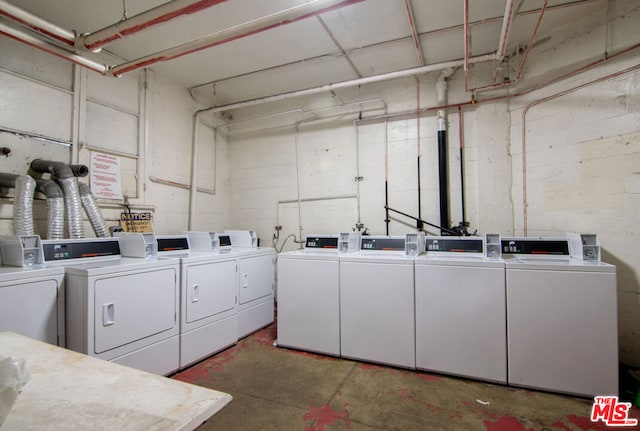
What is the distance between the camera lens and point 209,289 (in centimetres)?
282

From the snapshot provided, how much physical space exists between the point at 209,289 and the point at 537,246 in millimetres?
2917

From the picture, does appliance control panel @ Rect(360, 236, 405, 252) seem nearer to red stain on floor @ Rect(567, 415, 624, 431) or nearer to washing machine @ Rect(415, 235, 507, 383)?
washing machine @ Rect(415, 235, 507, 383)

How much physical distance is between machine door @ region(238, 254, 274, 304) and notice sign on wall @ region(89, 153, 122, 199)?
5.06 ft

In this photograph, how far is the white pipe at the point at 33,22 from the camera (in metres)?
1.82

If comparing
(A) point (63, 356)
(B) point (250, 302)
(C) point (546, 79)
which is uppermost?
(C) point (546, 79)

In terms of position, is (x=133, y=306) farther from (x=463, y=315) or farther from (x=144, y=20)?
(x=463, y=315)

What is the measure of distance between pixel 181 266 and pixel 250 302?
1012 millimetres

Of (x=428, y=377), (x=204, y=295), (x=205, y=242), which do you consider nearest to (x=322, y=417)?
(x=428, y=377)

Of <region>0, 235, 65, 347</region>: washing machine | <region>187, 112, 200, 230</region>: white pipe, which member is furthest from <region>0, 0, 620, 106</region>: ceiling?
<region>0, 235, 65, 347</region>: washing machine

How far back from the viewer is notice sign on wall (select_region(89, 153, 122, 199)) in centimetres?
306

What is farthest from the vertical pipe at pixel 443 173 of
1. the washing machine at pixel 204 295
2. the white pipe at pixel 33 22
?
the white pipe at pixel 33 22

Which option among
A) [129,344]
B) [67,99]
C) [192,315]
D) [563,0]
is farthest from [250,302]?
[563,0]

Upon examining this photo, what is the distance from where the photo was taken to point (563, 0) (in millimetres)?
2500

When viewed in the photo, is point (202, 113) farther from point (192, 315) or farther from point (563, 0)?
point (563, 0)
